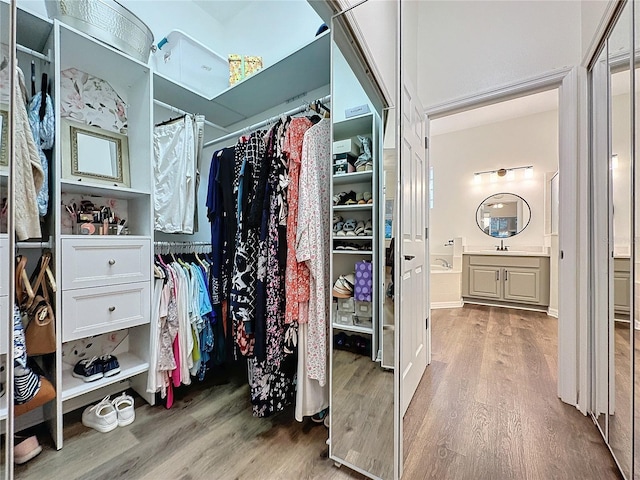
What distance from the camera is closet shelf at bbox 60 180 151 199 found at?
1.25 meters

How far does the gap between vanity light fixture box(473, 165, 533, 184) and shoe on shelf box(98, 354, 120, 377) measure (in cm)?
493

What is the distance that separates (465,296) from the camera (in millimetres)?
3975

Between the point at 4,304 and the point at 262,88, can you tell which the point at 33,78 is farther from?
the point at 4,304

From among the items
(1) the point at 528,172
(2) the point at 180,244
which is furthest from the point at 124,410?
(1) the point at 528,172

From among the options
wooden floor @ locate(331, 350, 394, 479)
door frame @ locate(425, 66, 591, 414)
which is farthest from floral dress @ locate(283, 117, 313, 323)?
door frame @ locate(425, 66, 591, 414)

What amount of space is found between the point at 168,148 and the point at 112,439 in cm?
158

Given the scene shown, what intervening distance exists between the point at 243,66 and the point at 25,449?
228 cm

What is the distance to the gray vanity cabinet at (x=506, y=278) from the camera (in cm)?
351

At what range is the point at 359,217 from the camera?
1.17 metres

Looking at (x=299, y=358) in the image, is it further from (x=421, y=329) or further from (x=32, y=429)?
(x=32, y=429)

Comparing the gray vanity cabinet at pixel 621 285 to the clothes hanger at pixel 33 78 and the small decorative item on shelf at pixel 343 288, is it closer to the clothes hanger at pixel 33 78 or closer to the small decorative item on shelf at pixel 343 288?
the small decorative item on shelf at pixel 343 288

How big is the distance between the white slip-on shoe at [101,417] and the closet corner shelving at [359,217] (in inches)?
49.0

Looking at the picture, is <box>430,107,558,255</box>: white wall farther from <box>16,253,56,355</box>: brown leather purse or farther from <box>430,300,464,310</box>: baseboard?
<box>16,253,56,355</box>: brown leather purse

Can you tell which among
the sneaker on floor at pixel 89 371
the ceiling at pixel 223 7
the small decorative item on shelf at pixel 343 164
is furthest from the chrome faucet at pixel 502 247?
the sneaker on floor at pixel 89 371
